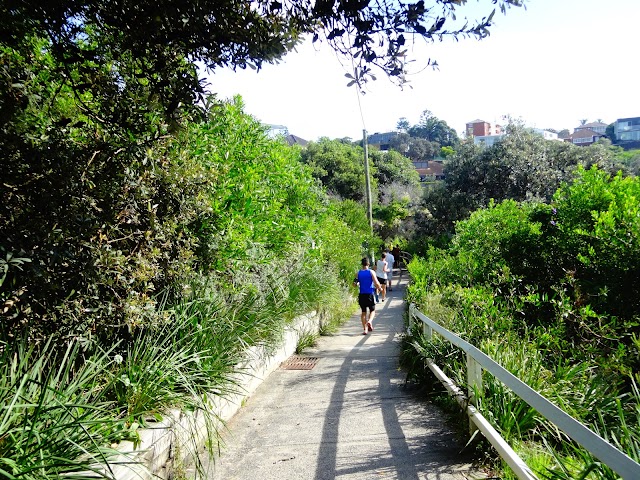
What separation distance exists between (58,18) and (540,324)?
653 centimetres

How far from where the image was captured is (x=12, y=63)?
4559 mm

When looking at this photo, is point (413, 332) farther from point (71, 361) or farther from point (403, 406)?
point (71, 361)

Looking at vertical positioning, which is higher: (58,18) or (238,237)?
(58,18)

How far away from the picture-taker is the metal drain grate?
9055 millimetres

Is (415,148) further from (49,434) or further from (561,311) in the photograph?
(49,434)

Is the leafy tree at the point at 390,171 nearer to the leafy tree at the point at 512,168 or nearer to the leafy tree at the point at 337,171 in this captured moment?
the leafy tree at the point at 337,171

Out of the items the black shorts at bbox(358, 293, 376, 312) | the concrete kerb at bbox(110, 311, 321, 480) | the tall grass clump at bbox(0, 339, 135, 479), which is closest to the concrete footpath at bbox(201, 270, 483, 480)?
the concrete kerb at bbox(110, 311, 321, 480)

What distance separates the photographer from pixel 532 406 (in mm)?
3525

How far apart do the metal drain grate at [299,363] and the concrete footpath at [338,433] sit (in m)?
0.29

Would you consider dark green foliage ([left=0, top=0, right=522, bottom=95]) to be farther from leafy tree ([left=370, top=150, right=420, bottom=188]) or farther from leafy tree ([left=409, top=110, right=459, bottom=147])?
leafy tree ([left=409, top=110, right=459, bottom=147])

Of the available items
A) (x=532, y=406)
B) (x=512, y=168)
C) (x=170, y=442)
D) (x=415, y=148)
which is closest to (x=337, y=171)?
(x=512, y=168)

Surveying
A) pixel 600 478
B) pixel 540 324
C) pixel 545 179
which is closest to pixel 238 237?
pixel 540 324

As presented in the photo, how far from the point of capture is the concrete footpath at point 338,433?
183 inches

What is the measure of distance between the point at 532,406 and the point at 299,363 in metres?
6.18
